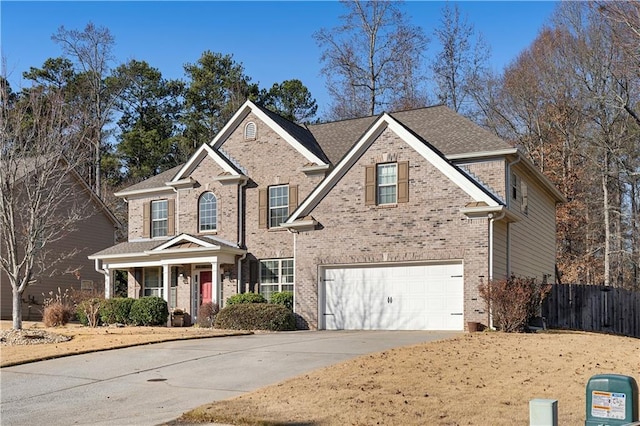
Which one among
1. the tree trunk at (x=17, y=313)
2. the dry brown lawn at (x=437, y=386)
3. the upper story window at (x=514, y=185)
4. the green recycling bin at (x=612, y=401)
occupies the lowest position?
the dry brown lawn at (x=437, y=386)

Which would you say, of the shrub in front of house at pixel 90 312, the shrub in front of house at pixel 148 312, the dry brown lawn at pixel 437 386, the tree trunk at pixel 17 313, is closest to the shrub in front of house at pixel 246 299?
the shrub in front of house at pixel 148 312

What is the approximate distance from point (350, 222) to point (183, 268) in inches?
327

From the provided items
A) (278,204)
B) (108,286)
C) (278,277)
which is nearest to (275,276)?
(278,277)

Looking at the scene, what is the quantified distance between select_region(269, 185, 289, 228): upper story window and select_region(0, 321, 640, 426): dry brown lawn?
1120 centimetres

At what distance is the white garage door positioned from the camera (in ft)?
69.4

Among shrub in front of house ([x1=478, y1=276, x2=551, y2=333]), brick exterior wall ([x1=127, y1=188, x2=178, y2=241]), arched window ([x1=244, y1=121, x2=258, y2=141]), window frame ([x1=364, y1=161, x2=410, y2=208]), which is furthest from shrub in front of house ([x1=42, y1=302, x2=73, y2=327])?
shrub in front of house ([x1=478, y1=276, x2=551, y2=333])

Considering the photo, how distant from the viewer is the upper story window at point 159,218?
29891 mm

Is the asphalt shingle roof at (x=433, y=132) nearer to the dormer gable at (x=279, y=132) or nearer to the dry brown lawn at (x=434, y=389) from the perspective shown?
the dormer gable at (x=279, y=132)

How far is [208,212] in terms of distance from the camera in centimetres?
2806

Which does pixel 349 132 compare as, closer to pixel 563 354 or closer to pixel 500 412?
pixel 563 354

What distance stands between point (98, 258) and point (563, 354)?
21299mm

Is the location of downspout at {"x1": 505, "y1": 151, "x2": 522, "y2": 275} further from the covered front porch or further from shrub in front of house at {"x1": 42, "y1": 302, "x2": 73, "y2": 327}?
shrub in front of house at {"x1": 42, "y1": 302, "x2": 73, "y2": 327}

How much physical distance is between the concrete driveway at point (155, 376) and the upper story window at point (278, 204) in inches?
329

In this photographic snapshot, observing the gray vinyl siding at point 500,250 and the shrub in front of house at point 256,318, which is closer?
the gray vinyl siding at point 500,250
